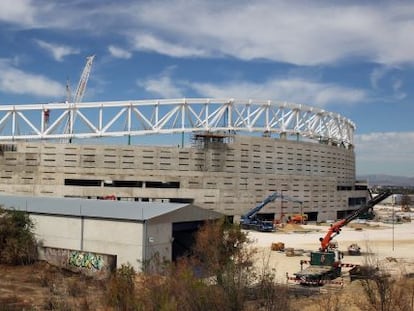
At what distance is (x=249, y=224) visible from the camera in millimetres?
83062

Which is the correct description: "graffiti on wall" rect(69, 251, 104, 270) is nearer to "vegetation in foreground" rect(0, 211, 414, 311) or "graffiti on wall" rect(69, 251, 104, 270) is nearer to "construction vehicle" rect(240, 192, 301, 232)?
"vegetation in foreground" rect(0, 211, 414, 311)

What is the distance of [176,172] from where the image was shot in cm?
8844

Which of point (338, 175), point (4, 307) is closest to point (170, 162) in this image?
point (338, 175)

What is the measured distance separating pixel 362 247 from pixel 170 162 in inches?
1500

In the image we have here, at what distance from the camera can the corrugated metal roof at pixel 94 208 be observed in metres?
36.0

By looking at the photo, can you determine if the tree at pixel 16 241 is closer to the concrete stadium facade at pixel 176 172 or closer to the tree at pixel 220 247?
the tree at pixel 220 247

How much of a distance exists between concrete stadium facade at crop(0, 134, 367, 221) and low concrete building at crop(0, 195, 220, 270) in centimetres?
4328

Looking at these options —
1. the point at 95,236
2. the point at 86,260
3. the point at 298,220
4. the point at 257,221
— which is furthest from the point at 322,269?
the point at 298,220

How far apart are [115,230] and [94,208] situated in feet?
15.4

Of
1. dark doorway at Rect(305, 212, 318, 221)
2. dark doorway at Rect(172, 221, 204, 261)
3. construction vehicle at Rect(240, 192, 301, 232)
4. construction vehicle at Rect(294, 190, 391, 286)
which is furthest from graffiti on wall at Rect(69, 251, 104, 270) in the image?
dark doorway at Rect(305, 212, 318, 221)

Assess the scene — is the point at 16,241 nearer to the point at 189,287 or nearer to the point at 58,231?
the point at 58,231

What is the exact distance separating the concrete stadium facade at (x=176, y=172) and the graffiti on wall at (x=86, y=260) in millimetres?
45854

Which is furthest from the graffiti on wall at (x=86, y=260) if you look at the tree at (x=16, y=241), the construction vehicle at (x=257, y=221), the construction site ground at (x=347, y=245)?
the construction vehicle at (x=257, y=221)

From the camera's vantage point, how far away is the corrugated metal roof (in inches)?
1416
